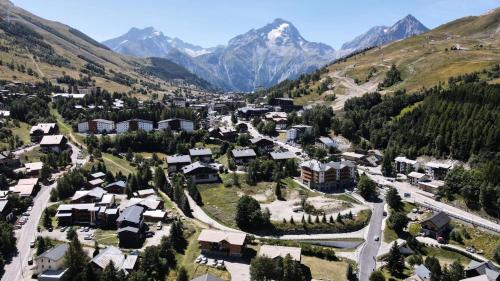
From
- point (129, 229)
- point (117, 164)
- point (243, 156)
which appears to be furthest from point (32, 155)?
point (243, 156)

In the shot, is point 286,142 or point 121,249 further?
point 286,142

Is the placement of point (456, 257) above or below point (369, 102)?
below

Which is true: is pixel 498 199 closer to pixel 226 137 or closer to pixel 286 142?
pixel 286 142

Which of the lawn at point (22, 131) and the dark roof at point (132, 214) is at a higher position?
the lawn at point (22, 131)

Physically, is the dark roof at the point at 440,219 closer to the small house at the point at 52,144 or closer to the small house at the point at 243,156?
the small house at the point at 243,156

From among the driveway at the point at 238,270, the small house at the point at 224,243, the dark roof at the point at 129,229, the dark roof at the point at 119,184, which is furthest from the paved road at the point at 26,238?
the driveway at the point at 238,270

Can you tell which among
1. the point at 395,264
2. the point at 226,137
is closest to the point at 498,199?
the point at 395,264
